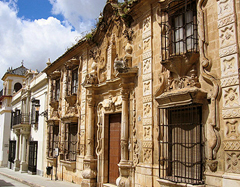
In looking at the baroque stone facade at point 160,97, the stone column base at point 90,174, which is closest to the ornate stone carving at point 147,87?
the baroque stone facade at point 160,97

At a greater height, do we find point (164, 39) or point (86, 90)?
point (164, 39)

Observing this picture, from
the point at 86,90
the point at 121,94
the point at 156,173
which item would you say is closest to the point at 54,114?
the point at 86,90

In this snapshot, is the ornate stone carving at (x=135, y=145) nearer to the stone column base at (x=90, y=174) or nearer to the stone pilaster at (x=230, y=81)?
the stone column base at (x=90, y=174)

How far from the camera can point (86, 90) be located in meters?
12.4

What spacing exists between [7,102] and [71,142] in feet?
70.4

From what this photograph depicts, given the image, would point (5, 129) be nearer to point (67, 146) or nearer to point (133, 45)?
point (67, 146)

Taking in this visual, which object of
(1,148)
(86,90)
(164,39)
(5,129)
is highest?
(164,39)

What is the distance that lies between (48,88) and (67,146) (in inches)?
206

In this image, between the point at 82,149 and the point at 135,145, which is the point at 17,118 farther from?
the point at 135,145

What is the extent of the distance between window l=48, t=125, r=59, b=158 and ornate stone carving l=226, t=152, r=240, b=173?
38.1 ft

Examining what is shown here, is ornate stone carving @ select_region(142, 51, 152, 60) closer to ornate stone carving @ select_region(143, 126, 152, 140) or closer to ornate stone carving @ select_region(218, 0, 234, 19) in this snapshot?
ornate stone carving @ select_region(143, 126, 152, 140)

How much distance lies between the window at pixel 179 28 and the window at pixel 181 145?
1540mm

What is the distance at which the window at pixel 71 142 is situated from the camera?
1340cm

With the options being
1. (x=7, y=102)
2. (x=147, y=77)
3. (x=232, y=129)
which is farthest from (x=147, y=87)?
(x=7, y=102)
